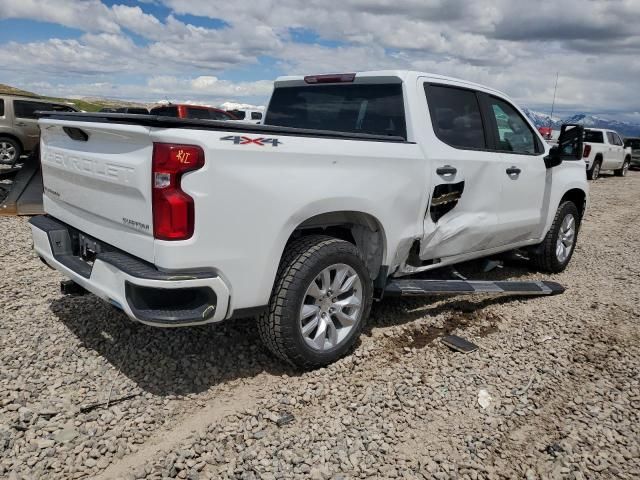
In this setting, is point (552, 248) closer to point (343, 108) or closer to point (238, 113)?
point (343, 108)

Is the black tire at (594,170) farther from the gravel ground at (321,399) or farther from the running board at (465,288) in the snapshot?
the gravel ground at (321,399)

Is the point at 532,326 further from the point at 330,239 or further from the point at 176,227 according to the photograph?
the point at 176,227

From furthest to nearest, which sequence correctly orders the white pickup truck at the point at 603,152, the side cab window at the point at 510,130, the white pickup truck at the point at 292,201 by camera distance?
the white pickup truck at the point at 603,152 → the side cab window at the point at 510,130 → the white pickup truck at the point at 292,201

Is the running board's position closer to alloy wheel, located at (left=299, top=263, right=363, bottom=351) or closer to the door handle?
alloy wheel, located at (left=299, top=263, right=363, bottom=351)

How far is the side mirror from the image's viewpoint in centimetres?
530

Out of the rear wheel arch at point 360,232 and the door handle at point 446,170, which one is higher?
the door handle at point 446,170

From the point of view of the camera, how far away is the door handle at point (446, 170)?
404 cm

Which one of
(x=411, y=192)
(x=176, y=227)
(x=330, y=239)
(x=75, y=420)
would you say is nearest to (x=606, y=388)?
(x=411, y=192)

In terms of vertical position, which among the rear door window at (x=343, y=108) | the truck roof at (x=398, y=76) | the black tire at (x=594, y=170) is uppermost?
the truck roof at (x=398, y=76)

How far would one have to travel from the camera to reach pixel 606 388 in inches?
141

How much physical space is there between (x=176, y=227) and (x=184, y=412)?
1079 millimetres

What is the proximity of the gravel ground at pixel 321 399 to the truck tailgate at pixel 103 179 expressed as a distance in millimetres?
874

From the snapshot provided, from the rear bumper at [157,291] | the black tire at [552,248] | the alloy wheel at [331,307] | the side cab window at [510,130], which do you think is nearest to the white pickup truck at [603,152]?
the black tire at [552,248]

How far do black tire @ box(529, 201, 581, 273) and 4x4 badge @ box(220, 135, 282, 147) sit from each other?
3866 millimetres
